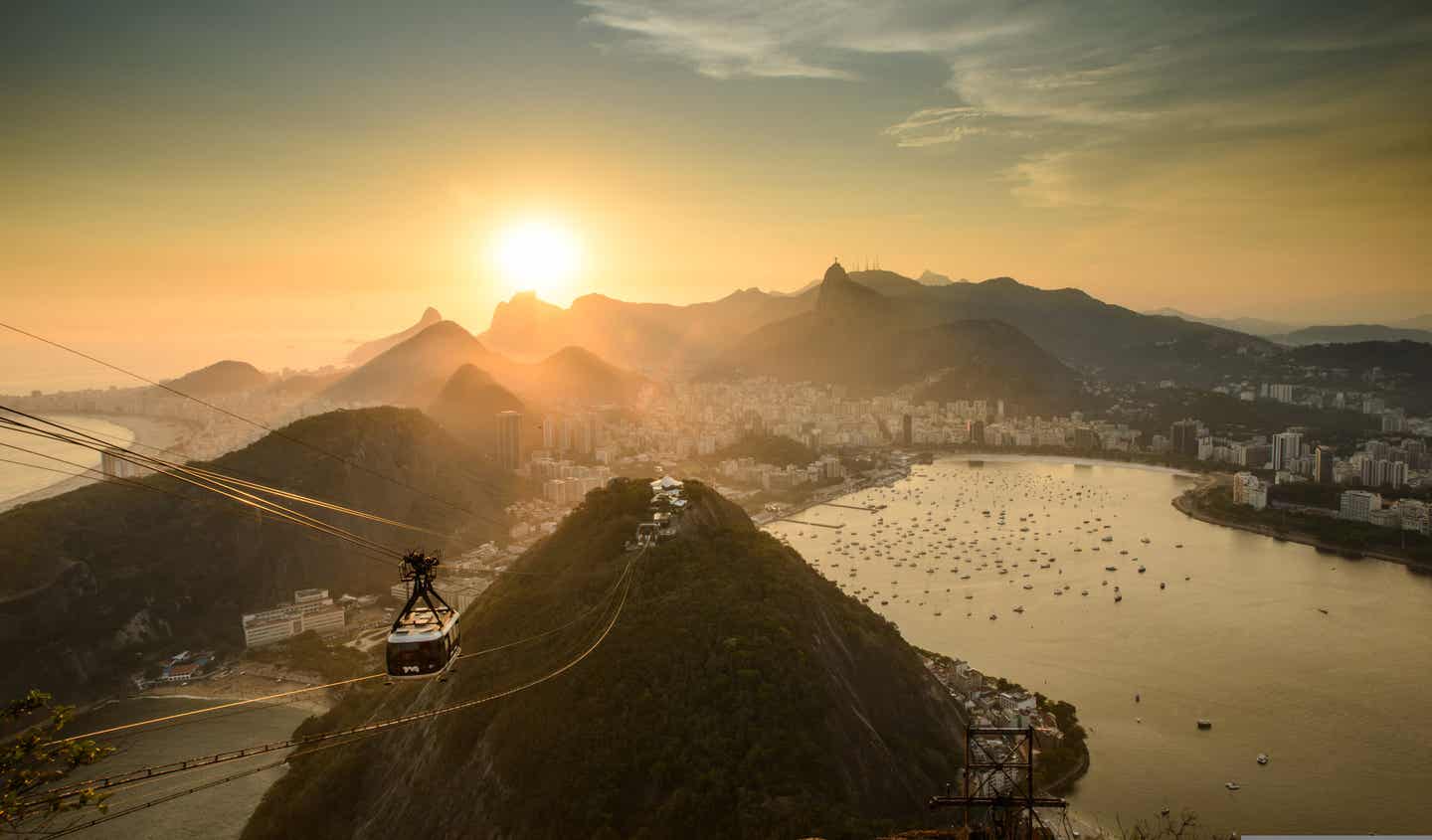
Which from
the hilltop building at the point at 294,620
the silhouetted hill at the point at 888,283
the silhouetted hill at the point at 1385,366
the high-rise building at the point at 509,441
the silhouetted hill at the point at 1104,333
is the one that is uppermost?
the silhouetted hill at the point at 888,283

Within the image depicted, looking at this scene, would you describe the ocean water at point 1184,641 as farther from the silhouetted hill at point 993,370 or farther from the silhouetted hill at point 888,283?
the silhouetted hill at point 888,283

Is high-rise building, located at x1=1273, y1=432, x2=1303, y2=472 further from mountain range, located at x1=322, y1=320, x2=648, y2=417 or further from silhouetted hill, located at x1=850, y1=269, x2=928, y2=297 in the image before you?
silhouetted hill, located at x1=850, y1=269, x2=928, y2=297

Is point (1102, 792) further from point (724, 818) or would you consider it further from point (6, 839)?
point (6, 839)

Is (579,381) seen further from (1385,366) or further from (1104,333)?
(1385,366)

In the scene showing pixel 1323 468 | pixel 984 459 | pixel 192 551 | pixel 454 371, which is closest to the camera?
pixel 192 551

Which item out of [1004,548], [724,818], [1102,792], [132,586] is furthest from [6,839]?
[1004,548]

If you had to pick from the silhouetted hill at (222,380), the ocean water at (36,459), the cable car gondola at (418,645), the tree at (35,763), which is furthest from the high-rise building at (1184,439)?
the silhouetted hill at (222,380)

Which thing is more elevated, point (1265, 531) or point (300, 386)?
point (300, 386)

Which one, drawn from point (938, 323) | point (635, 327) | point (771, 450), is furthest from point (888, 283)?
point (771, 450)

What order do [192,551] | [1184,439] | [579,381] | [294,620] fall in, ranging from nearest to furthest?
[294,620] < [192,551] < [1184,439] < [579,381]
